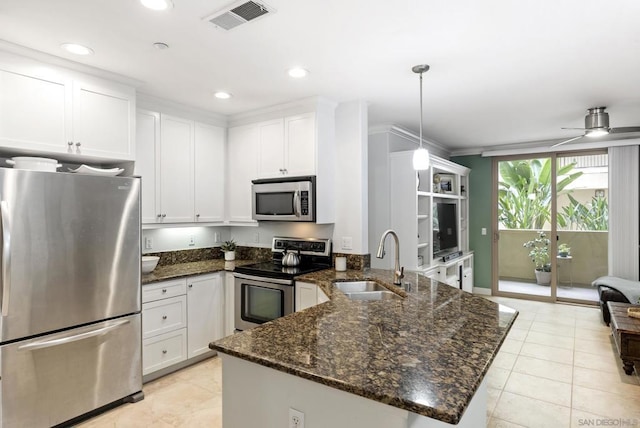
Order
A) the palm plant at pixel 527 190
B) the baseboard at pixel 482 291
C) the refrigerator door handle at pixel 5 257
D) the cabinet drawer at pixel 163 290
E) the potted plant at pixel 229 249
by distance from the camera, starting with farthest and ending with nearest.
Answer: the baseboard at pixel 482 291 < the palm plant at pixel 527 190 < the potted plant at pixel 229 249 < the cabinet drawer at pixel 163 290 < the refrigerator door handle at pixel 5 257

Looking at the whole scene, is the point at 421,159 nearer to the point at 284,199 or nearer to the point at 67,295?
the point at 284,199

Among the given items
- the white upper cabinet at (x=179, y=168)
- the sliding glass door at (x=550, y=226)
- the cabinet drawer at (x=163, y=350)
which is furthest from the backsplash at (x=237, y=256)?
the sliding glass door at (x=550, y=226)

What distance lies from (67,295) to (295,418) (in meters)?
1.93

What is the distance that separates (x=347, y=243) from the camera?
11.6ft

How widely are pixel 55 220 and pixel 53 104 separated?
0.86 meters

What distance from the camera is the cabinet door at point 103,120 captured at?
265cm

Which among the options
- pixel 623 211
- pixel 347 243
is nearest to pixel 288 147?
pixel 347 243

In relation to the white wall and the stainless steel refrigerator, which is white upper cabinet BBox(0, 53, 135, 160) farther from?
the white wall

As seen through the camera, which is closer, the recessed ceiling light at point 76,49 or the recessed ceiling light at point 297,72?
the recessed ceiling light at point 76,49

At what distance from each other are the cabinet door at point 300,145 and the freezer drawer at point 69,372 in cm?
190

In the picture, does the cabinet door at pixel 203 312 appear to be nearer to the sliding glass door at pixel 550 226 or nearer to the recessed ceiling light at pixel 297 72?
the recessed ceiling light at pixel 297 72

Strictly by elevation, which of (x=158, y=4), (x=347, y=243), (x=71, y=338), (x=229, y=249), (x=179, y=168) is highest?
(x=158, y=4)

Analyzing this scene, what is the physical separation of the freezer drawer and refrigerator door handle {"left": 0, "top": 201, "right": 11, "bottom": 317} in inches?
10.7

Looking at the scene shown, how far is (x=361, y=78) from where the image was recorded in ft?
9.41
